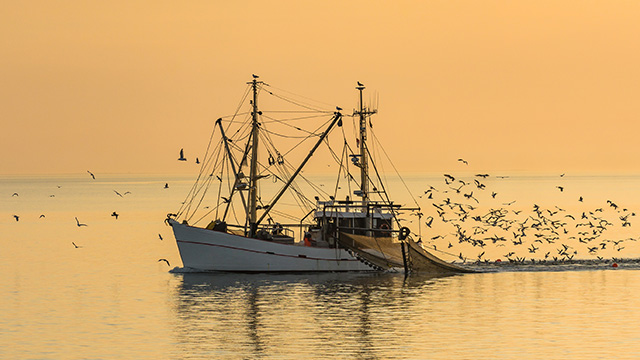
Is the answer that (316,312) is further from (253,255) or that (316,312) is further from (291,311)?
(253,255)

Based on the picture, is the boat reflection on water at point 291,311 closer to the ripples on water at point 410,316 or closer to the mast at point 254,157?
the ripples on water at point 410,316

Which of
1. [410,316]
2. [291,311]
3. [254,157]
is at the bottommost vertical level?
[410,316]

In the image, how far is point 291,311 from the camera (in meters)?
54.8

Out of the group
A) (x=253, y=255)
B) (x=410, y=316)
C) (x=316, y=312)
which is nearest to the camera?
→ (x=410, y=316)

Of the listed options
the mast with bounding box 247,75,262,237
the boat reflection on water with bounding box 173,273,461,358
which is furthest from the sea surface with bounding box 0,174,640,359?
the mast with bounding box 247,75,262,237

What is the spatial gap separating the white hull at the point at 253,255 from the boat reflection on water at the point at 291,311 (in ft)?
2.53

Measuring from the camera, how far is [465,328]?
4925 cm

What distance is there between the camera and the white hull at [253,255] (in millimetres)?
71562

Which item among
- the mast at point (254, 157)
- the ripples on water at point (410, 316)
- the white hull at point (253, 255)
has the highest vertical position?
the mast at point (254, 157)

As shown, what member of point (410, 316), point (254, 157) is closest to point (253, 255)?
point (254, 157)

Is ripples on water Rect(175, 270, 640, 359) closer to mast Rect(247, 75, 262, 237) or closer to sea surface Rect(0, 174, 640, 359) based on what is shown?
sea surface Rect(0, 174, 640, 359)

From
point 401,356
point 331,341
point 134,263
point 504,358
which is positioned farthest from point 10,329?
point 134,263

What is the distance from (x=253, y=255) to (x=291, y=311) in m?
17.2

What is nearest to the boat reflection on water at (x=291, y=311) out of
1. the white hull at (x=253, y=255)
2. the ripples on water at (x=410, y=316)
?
the ripples on water at (x=410, y=316)
